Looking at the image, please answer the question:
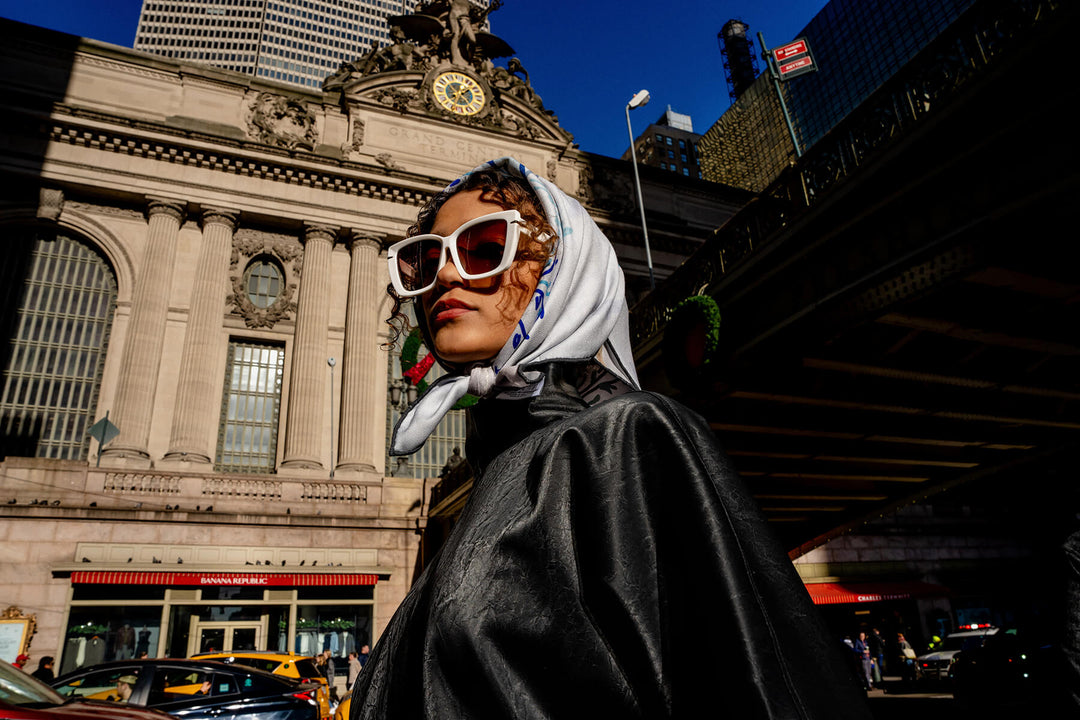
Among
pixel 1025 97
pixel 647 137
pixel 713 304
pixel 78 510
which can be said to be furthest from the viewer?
pixel 647 137

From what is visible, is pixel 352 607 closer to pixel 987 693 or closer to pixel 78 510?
pixel 78 510

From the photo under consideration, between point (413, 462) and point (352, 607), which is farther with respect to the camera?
point (413, 462)

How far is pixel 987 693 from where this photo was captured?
40.6 ft

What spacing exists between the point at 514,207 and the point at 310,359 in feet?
72.9

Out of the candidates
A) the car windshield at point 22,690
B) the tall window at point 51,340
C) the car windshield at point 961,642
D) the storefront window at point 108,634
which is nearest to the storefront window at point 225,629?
the storefront window at point 108,634

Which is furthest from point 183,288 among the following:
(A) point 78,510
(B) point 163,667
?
(B) point 163,667

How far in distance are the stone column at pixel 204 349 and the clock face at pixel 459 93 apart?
34.2 ft

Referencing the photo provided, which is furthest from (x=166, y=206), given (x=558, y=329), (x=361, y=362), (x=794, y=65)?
(x=558, y=329)

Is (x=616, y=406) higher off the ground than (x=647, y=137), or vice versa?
(x=647, y=137)

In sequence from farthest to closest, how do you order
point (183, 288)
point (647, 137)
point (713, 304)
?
1. point (647, 137)
2. point (183, 288)
3. point (713, 304)

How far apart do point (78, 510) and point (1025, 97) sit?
21.5 meters

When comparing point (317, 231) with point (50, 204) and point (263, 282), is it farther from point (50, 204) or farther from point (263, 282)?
point (50, 204)

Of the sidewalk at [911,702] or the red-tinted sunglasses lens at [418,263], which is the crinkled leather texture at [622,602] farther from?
the sidewalk at [911,702]

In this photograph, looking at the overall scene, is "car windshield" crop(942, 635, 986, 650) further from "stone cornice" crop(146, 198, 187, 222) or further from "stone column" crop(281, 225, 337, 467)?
"stone cornice" crop(146, 198, 187, 222)
